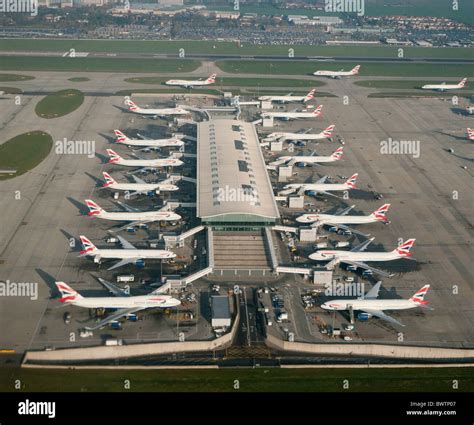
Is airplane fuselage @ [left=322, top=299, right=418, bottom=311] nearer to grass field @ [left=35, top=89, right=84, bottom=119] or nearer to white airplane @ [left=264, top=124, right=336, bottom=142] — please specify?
white airplane @ [left=264, top=124, right=336, bottom=142]

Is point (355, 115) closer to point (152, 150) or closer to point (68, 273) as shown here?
point (152, 150)

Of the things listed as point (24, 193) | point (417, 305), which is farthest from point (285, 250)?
point (24, 193)

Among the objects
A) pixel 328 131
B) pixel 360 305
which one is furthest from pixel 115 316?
pixel 328 131

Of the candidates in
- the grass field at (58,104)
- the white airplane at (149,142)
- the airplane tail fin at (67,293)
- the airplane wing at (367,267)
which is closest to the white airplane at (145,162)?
the white airplane at (149,142)

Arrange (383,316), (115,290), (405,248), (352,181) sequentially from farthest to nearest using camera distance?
(352,181)
(405,248)
(115,290)
(383,316)

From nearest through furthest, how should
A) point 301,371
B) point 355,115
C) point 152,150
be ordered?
point 301,371
point 152,150
point 355,115

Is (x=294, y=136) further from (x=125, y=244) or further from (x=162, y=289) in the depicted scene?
(x=162, y=289)
